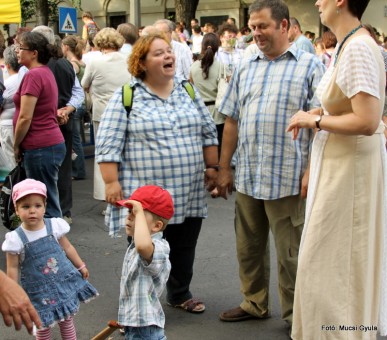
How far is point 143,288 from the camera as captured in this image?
3340mm

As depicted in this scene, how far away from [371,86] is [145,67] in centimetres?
155

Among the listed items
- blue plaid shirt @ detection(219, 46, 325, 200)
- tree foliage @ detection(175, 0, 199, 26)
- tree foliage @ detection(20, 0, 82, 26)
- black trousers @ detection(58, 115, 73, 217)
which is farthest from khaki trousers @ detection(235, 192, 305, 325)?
tree foliage @ detection(20, 0, 82, 26)

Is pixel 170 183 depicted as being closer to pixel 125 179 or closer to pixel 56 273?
pixel 125 179

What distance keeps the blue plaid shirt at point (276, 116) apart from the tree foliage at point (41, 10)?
21942 millimetres

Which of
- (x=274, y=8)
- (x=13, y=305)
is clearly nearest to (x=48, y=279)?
(x=13, y=305)

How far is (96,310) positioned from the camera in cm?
467

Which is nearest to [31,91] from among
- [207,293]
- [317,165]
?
[207,293]

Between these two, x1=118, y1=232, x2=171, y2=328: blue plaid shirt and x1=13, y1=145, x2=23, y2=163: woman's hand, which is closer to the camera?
x1=118, y1=232, x2=171, y2=328: blue plaid shirt

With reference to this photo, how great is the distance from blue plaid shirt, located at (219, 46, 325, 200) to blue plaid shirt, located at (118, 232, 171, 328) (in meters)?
0.91

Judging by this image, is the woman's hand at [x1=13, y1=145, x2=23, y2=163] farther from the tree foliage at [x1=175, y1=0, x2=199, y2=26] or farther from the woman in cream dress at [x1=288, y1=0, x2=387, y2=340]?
the tree foliage at [x1=175, y1=0, x2=199, y2=26]

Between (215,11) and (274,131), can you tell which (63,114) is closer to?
(274,131)

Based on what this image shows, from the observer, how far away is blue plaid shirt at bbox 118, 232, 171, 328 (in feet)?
10.9

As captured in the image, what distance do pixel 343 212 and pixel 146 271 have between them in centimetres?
104

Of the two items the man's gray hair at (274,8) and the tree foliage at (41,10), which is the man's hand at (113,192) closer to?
the man's gray hair at (274,8)
